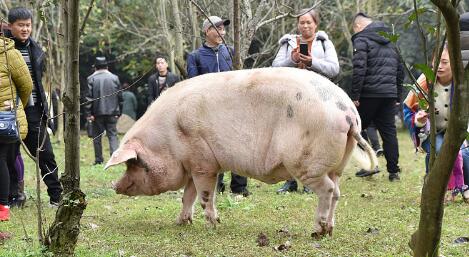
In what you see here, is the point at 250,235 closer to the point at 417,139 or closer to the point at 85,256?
the point at 85,256

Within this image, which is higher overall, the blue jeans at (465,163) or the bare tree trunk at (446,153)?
the bare tree trunk at (446,153)

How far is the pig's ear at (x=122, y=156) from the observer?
657 cm

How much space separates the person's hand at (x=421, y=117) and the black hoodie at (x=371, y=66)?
2.25 meters

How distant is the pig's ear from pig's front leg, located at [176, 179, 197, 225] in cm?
63

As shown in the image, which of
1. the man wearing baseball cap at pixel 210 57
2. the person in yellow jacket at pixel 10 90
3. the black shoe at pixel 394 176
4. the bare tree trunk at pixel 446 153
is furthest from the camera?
the black shoe at pixel 394 176

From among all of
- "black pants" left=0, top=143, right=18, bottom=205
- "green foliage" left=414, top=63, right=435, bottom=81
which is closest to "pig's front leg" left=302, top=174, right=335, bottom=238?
"green foliage" left=414, top=63, right=435, bottom=81

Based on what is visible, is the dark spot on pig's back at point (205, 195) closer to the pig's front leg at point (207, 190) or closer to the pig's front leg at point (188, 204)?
the pig's front leg at point (207, 190)

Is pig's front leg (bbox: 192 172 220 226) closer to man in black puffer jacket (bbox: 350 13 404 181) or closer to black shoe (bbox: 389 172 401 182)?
man in black puffer jacket (bbox: 350 13 404 181)

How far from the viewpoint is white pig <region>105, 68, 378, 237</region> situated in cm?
597

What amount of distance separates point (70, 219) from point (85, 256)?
569 mm

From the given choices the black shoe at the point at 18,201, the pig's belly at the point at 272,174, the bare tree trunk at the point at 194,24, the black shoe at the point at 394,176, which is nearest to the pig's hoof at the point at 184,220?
the pig's belly at the point at 272,174

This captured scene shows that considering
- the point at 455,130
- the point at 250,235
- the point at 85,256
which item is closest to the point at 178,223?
the point at 250,235

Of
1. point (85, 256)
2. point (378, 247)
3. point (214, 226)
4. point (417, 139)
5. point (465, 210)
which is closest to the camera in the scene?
point (85, 256)

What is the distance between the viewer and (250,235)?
20.6ft
